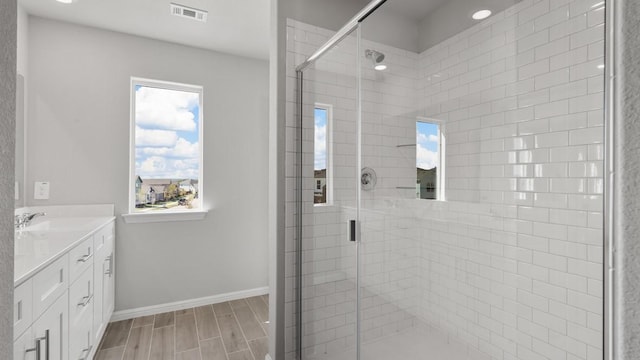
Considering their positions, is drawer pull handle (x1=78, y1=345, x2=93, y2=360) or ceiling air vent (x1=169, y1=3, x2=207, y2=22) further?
ceiling air vent (x1=169, y1=3, x2=207, y2=22)

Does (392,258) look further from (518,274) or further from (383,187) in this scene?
(518,274)

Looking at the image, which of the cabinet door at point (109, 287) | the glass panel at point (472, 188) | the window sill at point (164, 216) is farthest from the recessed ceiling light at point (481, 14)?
the cabinet door at point (109, 287)

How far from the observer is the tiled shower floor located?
151cm

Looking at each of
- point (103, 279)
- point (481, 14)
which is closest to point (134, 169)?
point (103, 279)

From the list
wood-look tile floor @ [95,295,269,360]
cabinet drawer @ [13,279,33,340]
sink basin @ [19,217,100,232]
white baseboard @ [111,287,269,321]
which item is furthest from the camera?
white baseboard @ [111,287,269,321]

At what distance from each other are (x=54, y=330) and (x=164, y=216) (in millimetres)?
1609

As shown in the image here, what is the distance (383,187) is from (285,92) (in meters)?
0.93

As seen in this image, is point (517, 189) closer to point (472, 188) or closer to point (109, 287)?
point (472, 188)

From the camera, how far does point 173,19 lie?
256 cm

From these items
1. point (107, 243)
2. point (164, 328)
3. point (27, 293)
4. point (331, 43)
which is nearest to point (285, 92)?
point (331, 43)

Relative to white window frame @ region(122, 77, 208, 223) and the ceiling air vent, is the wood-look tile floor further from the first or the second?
the ceiling air vent

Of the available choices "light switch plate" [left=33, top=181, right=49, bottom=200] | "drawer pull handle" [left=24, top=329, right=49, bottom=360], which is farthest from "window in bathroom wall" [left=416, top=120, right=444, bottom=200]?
"light switch plate" [left=33, top=181, right=49, bottom=200]

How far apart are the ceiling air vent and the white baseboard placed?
8.23 feet

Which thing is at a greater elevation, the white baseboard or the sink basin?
the sink basin
